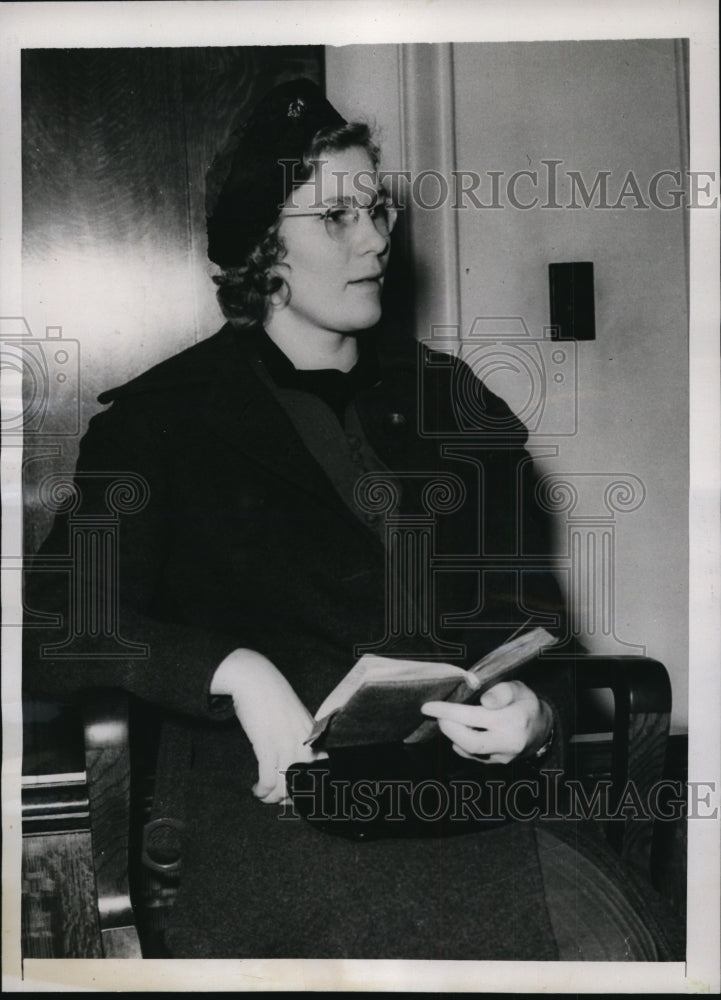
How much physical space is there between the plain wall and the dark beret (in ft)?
0.24

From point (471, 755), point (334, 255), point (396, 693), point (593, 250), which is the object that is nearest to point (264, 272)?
point (334, 255)

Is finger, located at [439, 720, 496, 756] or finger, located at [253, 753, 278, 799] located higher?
finger, located at [439, 720, 496, 756]

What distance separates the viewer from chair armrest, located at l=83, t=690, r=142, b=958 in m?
1.32

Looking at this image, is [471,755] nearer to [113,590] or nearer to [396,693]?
[396,693]

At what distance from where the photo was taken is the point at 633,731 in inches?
53.2

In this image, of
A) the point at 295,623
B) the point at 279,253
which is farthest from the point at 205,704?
the point at 279,253

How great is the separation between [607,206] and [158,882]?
1178 mm

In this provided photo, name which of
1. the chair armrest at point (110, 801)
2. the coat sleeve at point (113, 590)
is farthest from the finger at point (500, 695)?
the chair armrest at point (110, 801)

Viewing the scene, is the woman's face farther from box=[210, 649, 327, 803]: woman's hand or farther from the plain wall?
box=[210, 649, 327, 803]: woman's hand

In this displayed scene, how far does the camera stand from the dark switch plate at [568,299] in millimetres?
1374

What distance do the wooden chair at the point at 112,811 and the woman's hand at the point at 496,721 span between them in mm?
80

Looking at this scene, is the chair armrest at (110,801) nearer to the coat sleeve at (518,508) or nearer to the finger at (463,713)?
the finger at (463,713)

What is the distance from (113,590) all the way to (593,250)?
86 cm

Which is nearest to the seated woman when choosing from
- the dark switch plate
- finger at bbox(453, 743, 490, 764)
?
finger at bbox(453, 743, 490, 764)
